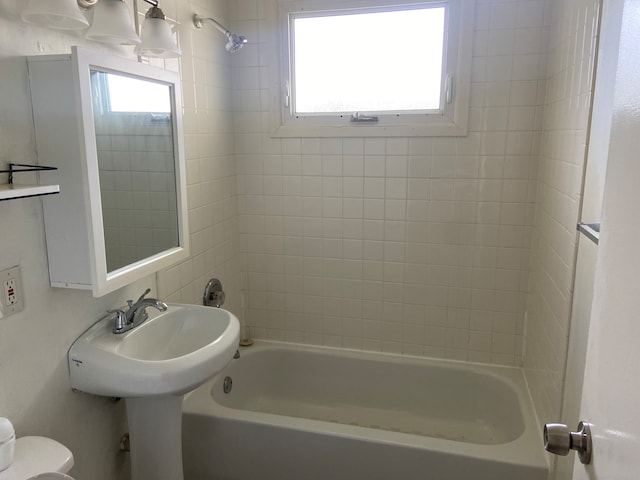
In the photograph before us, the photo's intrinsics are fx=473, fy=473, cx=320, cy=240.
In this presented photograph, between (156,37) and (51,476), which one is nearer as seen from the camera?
(51,476)

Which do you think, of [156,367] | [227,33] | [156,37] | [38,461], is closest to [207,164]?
[227,33]

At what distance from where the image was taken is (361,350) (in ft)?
8.50

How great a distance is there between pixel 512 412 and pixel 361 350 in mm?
797

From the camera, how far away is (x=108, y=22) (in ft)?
4.32

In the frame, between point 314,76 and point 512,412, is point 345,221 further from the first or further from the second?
point 512,412

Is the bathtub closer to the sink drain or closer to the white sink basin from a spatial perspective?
the sink drain

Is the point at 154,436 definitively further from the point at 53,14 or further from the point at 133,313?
the point at 53,14

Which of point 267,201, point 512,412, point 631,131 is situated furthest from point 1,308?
point 512,412

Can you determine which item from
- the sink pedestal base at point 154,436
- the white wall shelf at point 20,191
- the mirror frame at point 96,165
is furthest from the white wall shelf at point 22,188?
the sink pedestal base at point 154,436

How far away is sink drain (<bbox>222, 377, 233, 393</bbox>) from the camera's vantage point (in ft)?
7.56

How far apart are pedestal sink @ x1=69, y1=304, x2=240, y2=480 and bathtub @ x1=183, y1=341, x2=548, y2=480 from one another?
0.38m

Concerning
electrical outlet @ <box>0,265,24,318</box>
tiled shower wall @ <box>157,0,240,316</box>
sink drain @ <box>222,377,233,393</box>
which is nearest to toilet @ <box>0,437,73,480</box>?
electrical outlet @ <box>0,265,24,318</box>

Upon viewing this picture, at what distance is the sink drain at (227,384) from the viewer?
7.56ft

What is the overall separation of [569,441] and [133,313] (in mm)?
1302
